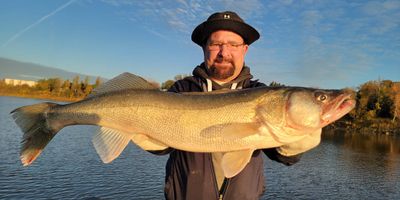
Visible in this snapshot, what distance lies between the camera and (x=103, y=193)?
17.6 meters

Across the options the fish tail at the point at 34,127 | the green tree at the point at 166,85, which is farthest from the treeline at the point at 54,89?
the fish tail at the point at 34,127

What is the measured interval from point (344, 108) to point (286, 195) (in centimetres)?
1768

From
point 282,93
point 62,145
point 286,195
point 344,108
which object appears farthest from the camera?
point 62,145

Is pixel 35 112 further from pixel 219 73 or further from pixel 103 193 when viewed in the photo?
pixel 103 193

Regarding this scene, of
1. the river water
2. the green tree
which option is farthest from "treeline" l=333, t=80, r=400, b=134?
the river water

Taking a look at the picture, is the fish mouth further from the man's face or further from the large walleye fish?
the man's face

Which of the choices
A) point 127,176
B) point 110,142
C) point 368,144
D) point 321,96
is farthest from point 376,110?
point 110,142

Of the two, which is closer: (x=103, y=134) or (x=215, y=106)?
(x=215, y=106)

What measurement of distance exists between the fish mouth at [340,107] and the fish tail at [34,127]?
3.38 meters

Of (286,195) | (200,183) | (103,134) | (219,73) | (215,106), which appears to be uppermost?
(219,73)

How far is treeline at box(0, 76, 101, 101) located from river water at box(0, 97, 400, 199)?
266 feet

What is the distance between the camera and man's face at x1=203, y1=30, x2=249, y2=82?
487 centimetres

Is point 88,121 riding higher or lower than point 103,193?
higher

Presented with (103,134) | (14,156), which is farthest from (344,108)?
(14,156)
